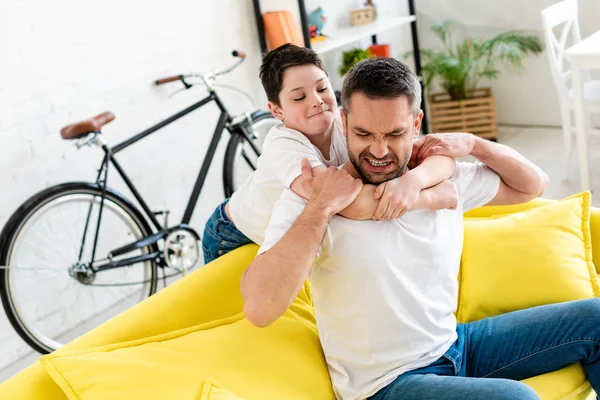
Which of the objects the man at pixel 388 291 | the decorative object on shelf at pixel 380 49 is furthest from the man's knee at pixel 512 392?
the decorative object on shelf at pixel 380 49

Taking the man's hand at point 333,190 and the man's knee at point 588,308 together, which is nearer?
the man's hand at point 333,190

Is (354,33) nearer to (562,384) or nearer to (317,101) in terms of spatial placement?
(317,101)

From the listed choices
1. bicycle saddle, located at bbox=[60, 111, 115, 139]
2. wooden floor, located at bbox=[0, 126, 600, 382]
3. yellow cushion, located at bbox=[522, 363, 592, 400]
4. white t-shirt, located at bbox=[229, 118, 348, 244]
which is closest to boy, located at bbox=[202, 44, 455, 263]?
white t-shirt, located at bbox=[229, 118, 348, 244]

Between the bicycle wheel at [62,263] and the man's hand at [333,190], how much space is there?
1522 millimetres

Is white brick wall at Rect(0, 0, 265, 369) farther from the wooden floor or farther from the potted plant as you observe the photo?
the potted plant

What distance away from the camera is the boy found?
5.49 ft

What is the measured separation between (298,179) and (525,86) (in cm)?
342

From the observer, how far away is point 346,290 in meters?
1.52

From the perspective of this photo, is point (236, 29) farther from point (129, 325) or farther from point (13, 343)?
point (129, 325)

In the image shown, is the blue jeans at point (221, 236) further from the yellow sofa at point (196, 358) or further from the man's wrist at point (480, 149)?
the man's wrist at point (480, 149)

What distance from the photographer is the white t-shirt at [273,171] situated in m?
1.73

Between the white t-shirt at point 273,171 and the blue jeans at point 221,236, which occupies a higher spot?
the white t-shirt at point 273,171

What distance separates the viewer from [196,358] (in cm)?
159

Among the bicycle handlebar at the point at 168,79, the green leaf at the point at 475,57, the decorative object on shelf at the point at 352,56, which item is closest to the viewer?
the bicycle handlebar at the point at 168,79
